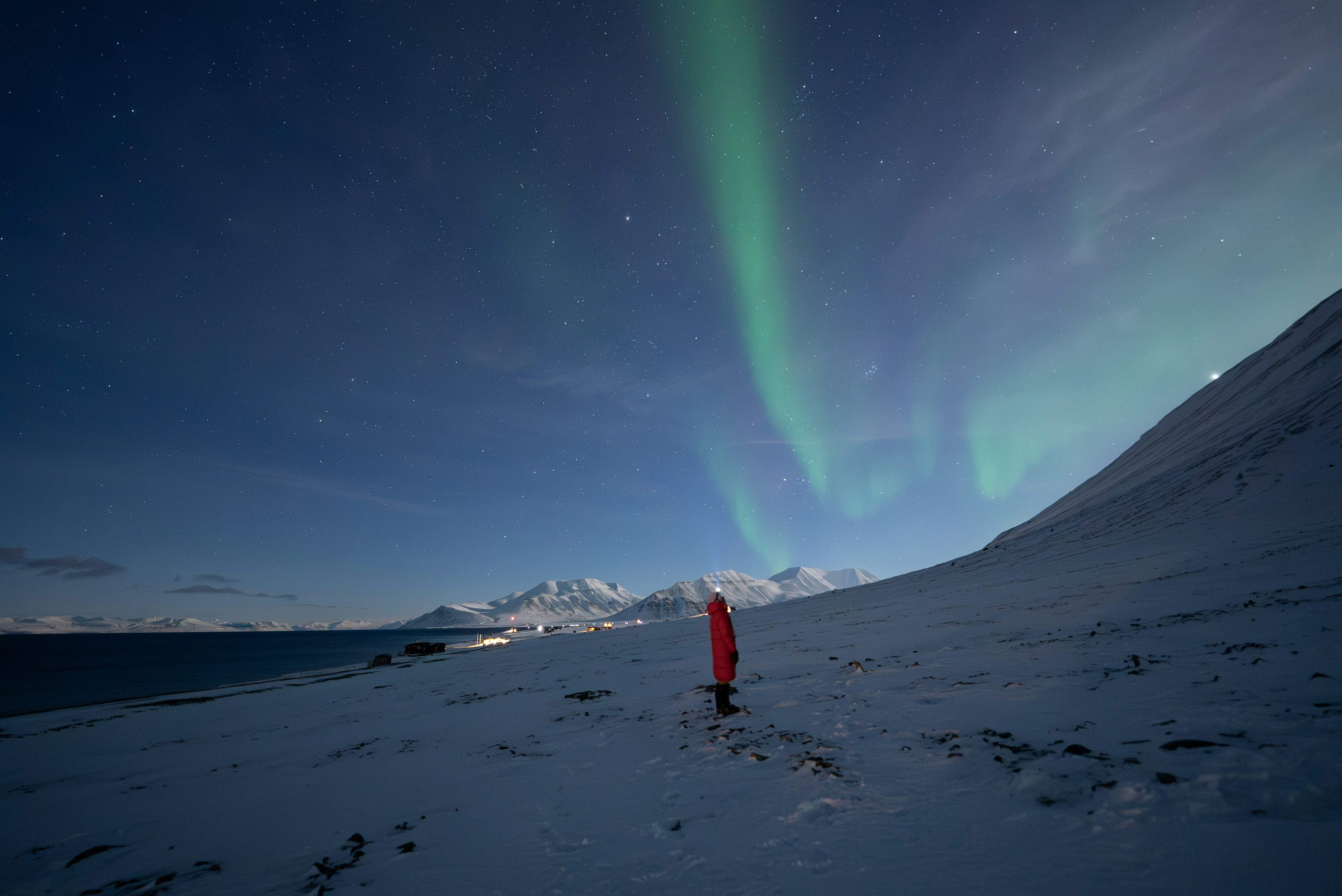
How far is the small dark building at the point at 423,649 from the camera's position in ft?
208

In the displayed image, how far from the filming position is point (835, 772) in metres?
6.08

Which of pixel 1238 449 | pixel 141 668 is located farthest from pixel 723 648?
pixel 141 668

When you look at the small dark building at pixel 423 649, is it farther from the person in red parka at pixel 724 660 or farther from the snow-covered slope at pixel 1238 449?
the snow-covered slope at pixel 1238 449

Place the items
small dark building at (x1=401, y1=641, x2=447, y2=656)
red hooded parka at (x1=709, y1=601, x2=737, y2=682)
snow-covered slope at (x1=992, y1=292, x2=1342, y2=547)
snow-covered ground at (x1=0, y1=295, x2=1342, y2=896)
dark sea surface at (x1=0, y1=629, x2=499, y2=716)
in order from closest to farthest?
snow-covered ground at (x1=0, y1=295, x2=1342, y2=896) → red hooded parka at (x1=709, y1=601, x2=737, y2=682) → snow-covered slope at (x1=992, y1=292, x2=1342, y2=547) → dark sea surface at (x1=0, y1=629, x2=499, y2=716) → small dark building at (x1=401, y1=641, x2=447, y2=656)

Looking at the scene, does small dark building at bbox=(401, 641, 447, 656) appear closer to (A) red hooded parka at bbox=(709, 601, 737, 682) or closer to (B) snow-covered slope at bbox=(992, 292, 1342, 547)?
(A) red hooded parka at bbox=(709, 601, 737, 682)

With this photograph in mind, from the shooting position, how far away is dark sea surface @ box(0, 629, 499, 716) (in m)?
45.1

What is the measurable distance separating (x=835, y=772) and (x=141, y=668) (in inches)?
4318

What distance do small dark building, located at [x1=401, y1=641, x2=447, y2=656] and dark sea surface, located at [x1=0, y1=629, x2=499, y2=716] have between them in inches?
251

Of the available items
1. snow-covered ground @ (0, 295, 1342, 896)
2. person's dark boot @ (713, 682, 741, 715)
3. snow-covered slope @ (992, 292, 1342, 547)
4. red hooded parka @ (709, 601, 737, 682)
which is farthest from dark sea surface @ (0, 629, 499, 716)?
snow-covered slope @ (992, 292, 1342, 547)

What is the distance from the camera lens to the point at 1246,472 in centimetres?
2464

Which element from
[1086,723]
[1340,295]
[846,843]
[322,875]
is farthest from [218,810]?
[1340,295]

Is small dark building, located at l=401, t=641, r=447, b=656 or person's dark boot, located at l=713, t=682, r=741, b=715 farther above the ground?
person's dark boot, located at l=713, t=682, r=741, b=715

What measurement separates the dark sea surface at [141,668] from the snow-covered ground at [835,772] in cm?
4019

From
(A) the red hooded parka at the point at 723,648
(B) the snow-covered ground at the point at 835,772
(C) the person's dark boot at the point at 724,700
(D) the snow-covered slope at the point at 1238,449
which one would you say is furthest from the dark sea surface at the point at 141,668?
(D) the snow-covered slope at the point at 1238,449
